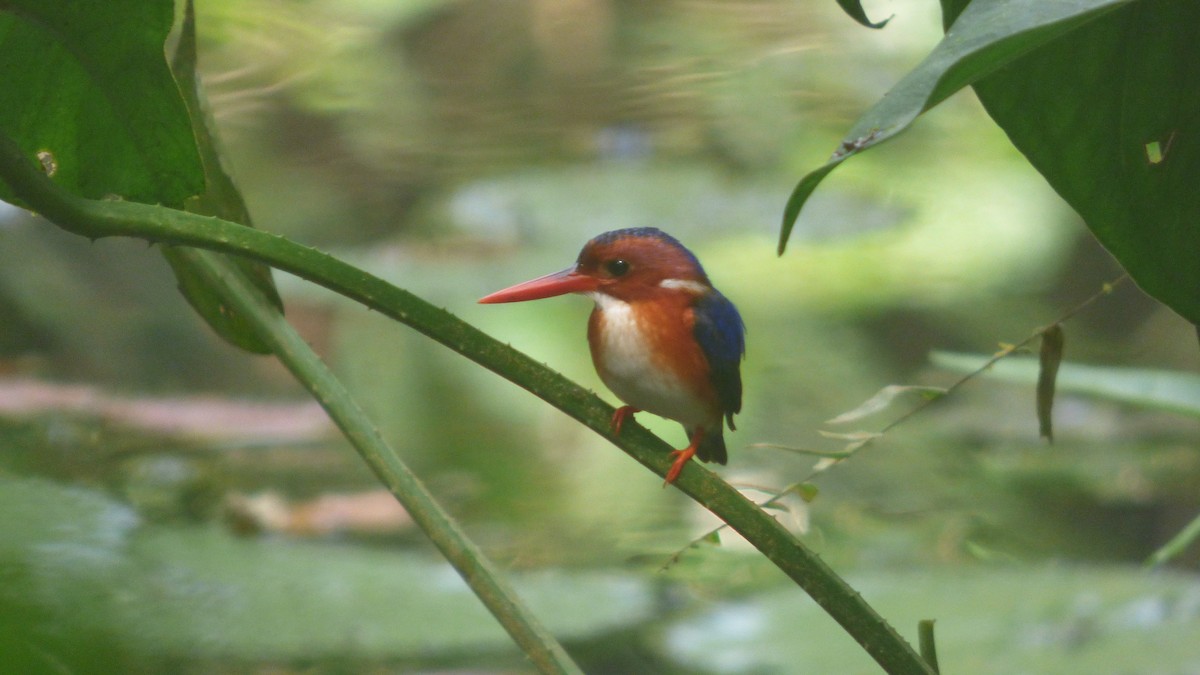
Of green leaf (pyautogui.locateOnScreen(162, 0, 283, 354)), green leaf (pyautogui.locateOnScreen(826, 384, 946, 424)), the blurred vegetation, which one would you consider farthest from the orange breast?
the blurred vegetation

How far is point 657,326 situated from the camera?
0.70 meters

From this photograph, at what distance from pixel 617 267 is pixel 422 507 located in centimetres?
25

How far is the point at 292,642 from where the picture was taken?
4.43 feet

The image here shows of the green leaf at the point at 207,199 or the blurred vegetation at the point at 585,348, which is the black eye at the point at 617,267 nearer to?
the green leaf at the point at 207,199

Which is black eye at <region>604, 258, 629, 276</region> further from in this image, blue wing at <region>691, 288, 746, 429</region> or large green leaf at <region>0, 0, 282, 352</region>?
large green leaf at <region>0, 0, 282, 352</region>

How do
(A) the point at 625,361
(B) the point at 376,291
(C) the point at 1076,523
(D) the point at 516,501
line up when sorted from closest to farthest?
(B) the point at 376,291
(A) the point at 625,361
(D) the point at 516,501
(C) the point at 1076,523

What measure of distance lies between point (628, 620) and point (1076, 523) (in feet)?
4.85

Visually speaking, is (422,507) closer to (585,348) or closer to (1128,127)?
(1128,127)

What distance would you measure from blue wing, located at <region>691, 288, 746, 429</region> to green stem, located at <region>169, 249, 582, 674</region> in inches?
9.5

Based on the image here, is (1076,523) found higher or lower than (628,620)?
lower

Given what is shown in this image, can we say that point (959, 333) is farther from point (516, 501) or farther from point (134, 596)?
point (134, 596)

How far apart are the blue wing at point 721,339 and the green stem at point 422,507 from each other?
0.24 meters

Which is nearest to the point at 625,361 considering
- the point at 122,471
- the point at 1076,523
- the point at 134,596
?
the point at 134,596

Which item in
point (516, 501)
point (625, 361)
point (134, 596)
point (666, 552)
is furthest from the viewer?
point (516, 501)
